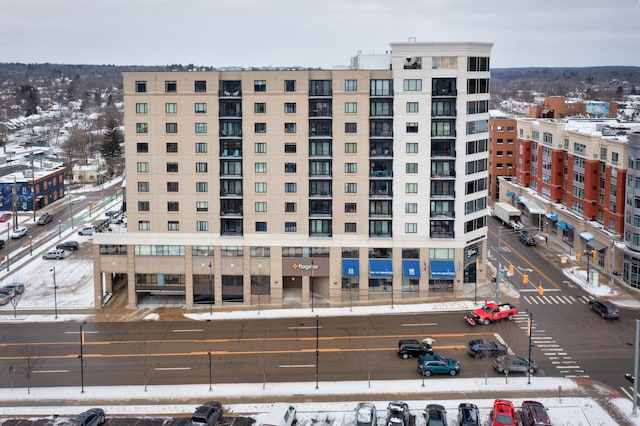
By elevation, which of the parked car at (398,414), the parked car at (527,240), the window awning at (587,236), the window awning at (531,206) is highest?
the window awning at (531,206)

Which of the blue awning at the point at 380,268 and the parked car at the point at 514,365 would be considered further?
the blue awning at the point at 380,268

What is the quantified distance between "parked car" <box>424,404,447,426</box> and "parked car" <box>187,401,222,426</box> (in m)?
15.1

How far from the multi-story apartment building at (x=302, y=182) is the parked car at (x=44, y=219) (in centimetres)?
4683

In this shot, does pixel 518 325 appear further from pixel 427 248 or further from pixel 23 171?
pixel 23 171

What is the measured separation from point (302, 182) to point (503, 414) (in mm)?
36420

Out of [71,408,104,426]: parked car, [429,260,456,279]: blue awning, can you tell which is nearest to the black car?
[429,260,456,279]: blue awning

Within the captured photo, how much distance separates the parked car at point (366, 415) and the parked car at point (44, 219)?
85861 millimetres

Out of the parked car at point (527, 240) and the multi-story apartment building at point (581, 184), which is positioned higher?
the multi-story apartment building at point (581, 184)

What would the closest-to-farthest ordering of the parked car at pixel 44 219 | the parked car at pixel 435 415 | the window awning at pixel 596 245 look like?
the parked car at pixel 435 415 < the window awning at pixel 596 245 < the parked car at pixel 44 219

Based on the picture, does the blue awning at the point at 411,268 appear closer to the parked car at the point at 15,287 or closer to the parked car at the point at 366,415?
the parked car at the point at 366,415

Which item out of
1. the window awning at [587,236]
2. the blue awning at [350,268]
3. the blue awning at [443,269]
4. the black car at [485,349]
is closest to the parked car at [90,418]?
the black car at [485,349]

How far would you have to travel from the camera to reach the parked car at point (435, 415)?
46.9 metres

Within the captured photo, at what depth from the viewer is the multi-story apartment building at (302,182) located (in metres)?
75.0

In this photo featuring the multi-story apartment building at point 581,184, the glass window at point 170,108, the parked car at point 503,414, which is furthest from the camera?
the multi-story apartment building at point 581,184
